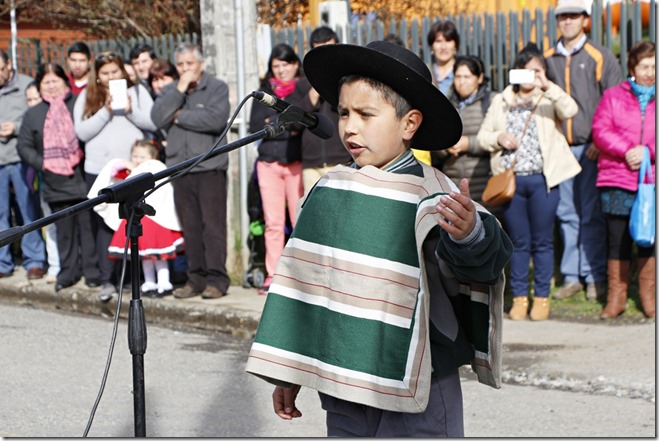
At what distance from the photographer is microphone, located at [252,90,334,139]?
4102 mm

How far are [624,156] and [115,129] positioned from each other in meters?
4.31

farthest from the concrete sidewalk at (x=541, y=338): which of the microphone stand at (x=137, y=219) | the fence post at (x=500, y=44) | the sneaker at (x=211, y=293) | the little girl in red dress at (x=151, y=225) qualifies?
the microphone stand at (x=137, y=219)

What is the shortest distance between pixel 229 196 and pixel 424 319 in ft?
23.9

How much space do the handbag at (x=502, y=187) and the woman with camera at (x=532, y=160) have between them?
0.02 metres

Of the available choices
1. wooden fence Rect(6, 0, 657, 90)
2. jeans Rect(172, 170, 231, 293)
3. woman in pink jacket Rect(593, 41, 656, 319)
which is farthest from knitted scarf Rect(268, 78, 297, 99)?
woman in pink jacket Rect(593, 41, 656, 319)

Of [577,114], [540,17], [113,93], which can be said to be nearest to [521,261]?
[577,114]

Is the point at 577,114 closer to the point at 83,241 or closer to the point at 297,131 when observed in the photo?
the point at 297,131

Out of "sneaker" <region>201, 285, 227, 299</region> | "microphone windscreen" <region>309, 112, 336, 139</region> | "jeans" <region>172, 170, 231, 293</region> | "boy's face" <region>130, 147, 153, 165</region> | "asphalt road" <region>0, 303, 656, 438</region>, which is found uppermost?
"microphone windscreen" <region>309, 112, 336, 139</region>

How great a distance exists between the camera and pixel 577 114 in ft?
29.8

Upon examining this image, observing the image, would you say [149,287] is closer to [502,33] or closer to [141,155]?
[141,155]

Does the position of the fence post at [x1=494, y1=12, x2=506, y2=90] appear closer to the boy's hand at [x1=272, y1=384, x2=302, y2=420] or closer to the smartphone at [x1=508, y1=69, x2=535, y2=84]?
the smartphone at [x1=508, y1=69, x2=535, y2=84]

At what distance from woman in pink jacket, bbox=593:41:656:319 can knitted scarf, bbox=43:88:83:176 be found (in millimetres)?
4572

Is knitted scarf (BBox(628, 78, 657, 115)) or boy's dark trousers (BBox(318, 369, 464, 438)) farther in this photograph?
knitted scarf (BBox(628, 78, 657, 115))

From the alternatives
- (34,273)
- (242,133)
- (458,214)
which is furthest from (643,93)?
(34,273)
